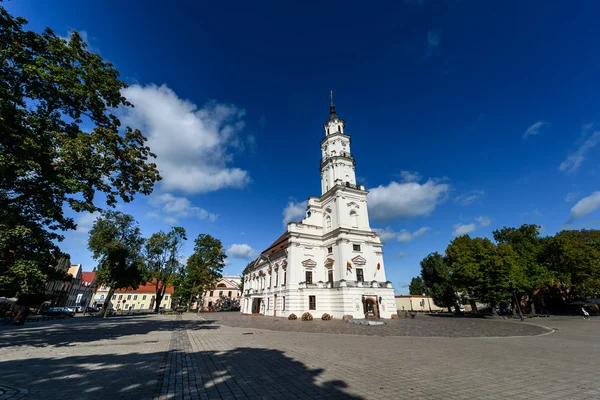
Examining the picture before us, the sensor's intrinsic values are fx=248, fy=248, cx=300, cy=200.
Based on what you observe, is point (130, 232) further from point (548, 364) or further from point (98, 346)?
point (548, 364)

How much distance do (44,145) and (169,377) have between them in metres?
11.5

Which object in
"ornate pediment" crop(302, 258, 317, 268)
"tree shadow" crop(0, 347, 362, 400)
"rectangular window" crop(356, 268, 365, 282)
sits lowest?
"tree shadow" crop(0, 347, 362, 400)

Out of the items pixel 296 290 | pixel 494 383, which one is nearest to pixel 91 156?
pixel 494 383

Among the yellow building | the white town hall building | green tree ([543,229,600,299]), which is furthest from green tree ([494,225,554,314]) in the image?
the yellow building

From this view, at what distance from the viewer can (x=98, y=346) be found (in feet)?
35.3

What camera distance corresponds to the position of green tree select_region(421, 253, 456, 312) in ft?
138

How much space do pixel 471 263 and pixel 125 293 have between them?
269 ft

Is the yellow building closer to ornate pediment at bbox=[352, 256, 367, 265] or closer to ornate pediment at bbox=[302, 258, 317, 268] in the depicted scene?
ornate pediment at bbox=[302, 258, 317, 268]

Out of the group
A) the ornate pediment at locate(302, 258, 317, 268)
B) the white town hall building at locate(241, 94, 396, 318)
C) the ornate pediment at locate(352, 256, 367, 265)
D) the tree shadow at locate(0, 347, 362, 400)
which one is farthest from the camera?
the ornate pediment at locate(302, 258, 317, 268)

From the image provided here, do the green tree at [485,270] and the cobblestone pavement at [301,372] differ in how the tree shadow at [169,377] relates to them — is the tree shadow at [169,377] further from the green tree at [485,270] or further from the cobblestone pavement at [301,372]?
the green tree at [485,270]

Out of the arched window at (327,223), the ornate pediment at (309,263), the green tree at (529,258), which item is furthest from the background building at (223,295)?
the green tree at (529,258)

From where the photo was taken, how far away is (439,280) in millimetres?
44062

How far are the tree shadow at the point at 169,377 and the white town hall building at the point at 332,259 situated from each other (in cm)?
2496

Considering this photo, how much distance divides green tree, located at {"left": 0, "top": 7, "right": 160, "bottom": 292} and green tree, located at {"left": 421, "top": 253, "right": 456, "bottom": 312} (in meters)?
46.8
